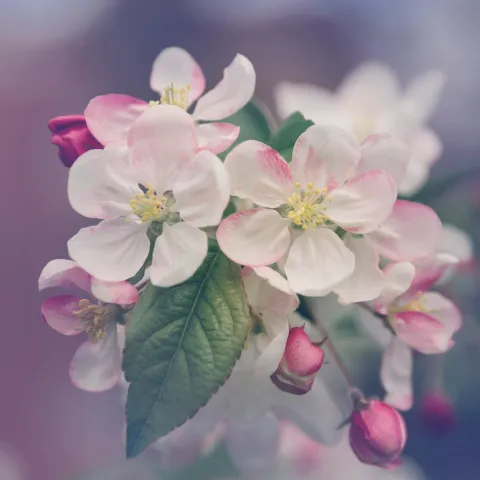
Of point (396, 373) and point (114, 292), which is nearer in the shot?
point (114, 292)

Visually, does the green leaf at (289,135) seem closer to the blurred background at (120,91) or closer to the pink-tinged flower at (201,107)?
the pink-tinged flower at (201,107)

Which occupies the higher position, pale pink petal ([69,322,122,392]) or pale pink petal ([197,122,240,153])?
pale pink petal ([197,122,240,153])

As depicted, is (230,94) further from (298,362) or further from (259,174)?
(298,362)

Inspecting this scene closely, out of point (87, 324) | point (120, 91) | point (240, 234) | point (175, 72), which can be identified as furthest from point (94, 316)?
point (120, 91)

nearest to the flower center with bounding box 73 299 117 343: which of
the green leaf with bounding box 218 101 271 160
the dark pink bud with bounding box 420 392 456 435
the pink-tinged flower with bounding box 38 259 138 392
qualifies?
the pink-tinged flower with bounding box 38 259 138 392

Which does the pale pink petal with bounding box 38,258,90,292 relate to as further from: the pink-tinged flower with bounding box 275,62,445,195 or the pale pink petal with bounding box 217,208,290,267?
the pink-tinged flower with bounding box 275,62,445,195

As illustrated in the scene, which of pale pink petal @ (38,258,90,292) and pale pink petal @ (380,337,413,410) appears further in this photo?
pale pink petal @ (380,337,413,410)
